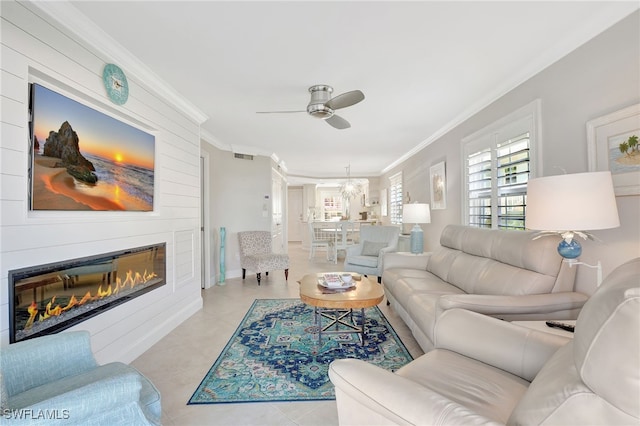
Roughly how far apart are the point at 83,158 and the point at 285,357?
211 centimetres

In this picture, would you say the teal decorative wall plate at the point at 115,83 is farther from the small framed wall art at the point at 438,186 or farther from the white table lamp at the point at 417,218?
the small framed wall art at the point at 438,186

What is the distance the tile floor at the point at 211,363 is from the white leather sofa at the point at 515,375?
82 cm

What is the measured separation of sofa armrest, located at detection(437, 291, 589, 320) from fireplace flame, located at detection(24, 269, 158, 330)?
2411 mm

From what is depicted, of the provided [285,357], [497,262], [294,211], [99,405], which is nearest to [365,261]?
[497,262]

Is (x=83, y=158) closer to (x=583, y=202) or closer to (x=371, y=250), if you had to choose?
(x=583, y=202)

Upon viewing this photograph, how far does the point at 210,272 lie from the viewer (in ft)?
15.8

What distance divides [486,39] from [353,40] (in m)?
0.97

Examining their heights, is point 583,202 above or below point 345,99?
below

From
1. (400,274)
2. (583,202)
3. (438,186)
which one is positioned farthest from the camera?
(438,186)

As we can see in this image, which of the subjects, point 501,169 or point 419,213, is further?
point 419,213

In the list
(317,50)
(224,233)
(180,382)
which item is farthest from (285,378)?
(224,233)

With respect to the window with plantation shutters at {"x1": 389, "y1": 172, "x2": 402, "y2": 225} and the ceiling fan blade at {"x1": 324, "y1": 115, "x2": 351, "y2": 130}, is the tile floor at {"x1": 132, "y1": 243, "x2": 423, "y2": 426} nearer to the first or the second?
the ceiling fan blade at {"x1": 324, "y1": 115, "x2": 351, "y2": 130}

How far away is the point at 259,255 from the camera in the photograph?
5.18 meters

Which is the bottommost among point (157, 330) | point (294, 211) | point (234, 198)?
point (157, 330)
